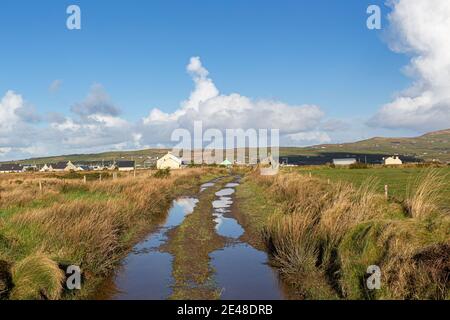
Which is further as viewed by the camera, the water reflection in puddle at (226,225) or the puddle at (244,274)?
the water reflection in puddle at (226,225)

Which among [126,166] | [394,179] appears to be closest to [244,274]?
[394,179]

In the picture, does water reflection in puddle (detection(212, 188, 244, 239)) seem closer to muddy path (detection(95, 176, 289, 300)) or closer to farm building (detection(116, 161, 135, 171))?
muddy path (detection(95, 176, 289, 300))

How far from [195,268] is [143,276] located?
4.92 ft

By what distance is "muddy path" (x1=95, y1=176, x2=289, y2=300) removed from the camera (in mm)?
9883

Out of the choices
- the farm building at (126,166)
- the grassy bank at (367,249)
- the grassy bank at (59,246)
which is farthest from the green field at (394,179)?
the farm building at (126,166)

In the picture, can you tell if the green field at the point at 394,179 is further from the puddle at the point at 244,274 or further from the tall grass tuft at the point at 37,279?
the tall grass tuft at the point at 37,279

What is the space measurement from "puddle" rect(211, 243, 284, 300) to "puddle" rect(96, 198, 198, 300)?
145cm

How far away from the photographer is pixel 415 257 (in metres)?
7.83

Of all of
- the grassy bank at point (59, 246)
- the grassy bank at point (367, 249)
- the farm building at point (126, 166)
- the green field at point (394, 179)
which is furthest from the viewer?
the farm building at point (126, 166)

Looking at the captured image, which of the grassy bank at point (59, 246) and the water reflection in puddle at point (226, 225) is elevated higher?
the grassy bank at point (59, 246)

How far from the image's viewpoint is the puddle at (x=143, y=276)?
388 inches
